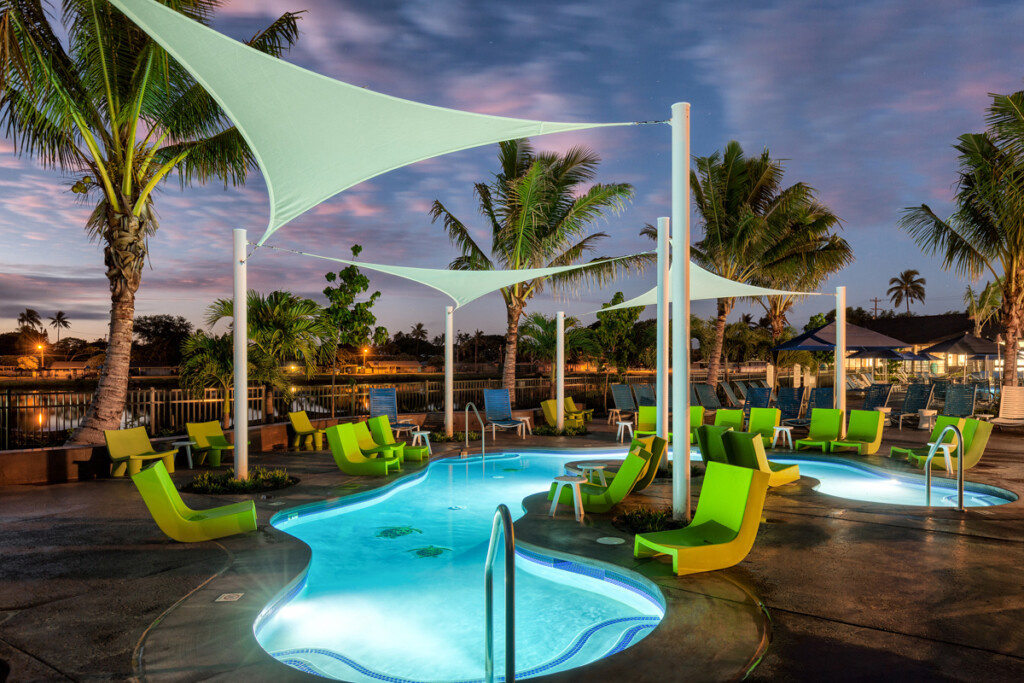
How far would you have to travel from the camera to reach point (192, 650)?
3385 millimetres

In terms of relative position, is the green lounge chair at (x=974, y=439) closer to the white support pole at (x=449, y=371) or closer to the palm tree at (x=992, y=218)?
the palm tree at (x=992, y=218)

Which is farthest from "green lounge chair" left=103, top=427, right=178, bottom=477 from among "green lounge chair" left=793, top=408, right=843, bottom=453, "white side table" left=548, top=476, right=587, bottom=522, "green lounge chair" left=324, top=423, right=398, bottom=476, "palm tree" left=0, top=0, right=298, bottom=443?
"green lounge chair" left=793, top=408, right=843, bottom=453

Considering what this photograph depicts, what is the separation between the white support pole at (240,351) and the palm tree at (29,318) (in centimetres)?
11472

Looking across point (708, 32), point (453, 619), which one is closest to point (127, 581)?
point (453, 619)

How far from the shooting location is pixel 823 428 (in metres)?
11.0

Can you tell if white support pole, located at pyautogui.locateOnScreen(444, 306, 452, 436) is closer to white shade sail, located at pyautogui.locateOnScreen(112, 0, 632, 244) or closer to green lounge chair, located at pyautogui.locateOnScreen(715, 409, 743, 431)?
green lounge chair, located at pyautogui.locateOnScreen(715, 409, 743, 431)

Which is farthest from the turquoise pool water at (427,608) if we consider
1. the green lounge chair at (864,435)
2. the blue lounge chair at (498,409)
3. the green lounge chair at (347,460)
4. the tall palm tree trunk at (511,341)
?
the tall palm tree trunk at (511,341)

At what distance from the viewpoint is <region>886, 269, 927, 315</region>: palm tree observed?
3307 inches

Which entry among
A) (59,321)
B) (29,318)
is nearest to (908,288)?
(29,318)

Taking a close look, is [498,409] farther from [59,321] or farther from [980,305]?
[59,321]

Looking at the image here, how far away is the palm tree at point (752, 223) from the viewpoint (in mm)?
17922

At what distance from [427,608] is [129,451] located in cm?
667

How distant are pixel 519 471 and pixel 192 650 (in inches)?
306

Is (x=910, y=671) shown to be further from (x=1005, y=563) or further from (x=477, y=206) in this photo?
(x=477, y=206)
